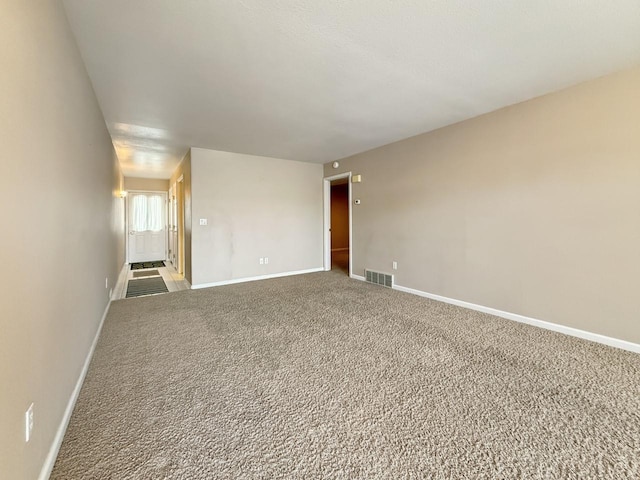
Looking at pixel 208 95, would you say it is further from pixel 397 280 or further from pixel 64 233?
pixel 397 280

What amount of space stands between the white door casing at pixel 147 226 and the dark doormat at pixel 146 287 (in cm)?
278

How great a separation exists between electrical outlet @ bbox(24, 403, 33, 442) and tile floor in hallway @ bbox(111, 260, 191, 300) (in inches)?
138

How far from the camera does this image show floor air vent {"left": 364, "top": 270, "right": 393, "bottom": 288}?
4.73 metres

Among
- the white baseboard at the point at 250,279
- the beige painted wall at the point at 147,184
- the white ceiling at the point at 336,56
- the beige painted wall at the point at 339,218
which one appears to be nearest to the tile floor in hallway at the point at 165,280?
the white baseboard at the point at 250,279

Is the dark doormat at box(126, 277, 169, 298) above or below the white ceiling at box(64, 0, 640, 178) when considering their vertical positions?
below

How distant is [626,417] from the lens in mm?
1616

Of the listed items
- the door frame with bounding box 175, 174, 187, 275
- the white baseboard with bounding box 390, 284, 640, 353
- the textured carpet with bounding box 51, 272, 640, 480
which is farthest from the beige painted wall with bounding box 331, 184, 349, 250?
the textured carpet with bounding box 51, 272, 640, 480

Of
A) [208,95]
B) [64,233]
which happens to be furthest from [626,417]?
[208,95]

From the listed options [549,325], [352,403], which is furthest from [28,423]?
[549,325]

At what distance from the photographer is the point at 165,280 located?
215 inches

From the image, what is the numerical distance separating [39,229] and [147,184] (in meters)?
7.51

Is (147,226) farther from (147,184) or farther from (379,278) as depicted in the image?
(379,278)

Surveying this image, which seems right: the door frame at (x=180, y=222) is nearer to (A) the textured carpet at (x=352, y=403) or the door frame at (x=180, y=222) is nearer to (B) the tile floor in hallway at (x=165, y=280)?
(B) the tile floor in hallway at (x=165, y=280)

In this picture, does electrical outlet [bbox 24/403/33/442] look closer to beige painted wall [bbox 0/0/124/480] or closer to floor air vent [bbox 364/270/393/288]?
beige painted wall [bbox 0/0/124/480]
